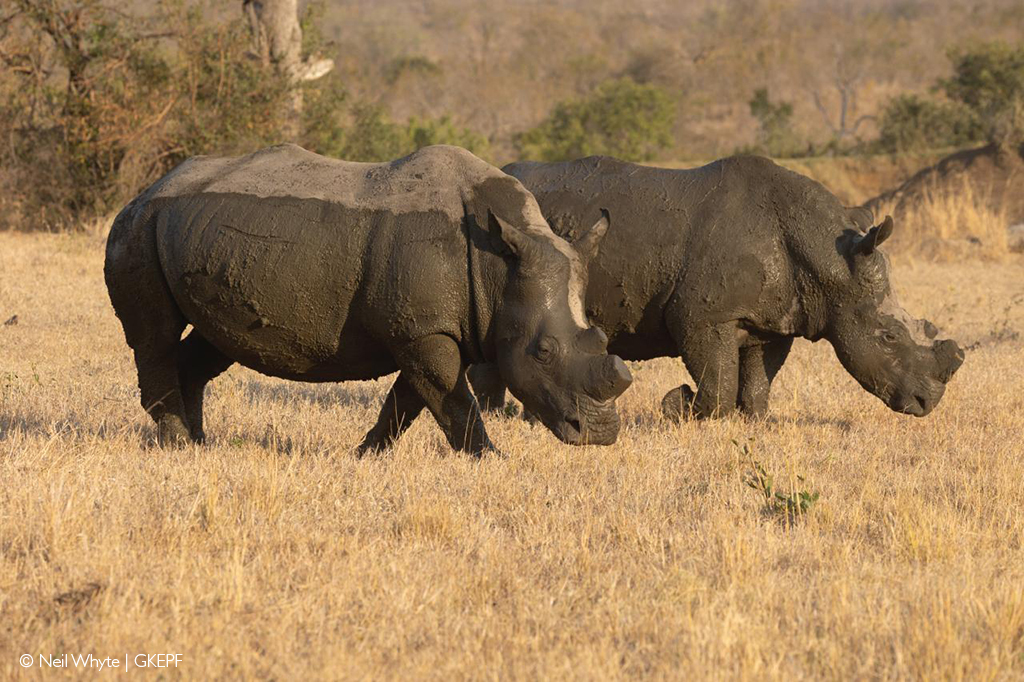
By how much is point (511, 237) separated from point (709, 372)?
226 centimetres

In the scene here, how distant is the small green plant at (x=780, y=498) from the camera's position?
6180mm

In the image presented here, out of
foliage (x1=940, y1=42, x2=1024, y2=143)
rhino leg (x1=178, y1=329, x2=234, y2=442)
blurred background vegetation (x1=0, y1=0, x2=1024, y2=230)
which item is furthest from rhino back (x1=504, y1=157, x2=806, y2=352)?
foliage (x1=940, y1=42, x2=1024, y2=143)

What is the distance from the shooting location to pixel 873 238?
817cm

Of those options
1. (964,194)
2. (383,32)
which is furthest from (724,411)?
(383,32)

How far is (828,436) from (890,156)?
26060mm

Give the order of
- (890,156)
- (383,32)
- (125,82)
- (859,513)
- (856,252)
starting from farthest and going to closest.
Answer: (383,32), (890,156), (125,82), (856,252), (859,513)

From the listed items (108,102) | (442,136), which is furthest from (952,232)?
(108,102)

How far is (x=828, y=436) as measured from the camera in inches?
330

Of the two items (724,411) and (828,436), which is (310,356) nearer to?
(724,411)

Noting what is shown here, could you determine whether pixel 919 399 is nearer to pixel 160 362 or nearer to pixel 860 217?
pixel 860 217

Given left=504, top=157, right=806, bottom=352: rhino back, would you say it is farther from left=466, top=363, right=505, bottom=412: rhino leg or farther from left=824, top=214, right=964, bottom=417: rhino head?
left=466, top=363, right=505, bottom=412: rhino leg

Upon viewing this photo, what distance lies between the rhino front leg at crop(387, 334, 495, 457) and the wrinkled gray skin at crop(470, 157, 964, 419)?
1630mm

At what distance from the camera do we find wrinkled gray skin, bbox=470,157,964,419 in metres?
8.27

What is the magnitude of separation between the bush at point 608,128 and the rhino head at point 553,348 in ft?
105
